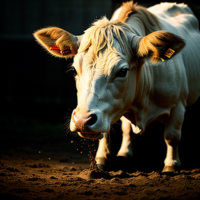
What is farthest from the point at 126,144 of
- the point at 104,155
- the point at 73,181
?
the point at 73,181

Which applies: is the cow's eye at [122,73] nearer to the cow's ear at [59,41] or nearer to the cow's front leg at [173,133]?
the cow's ear at [59,41]

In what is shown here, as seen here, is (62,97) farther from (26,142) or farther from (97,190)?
(97,190)

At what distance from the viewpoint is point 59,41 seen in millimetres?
Result: 3570

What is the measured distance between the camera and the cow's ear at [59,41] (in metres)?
3.57

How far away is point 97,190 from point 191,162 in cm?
265

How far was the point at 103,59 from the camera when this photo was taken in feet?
10.3

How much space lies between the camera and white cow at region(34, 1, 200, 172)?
3008mm

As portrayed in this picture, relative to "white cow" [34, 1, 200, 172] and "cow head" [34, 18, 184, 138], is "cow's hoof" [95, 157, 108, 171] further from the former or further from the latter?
"cow head" [34, 18, 184, 138]

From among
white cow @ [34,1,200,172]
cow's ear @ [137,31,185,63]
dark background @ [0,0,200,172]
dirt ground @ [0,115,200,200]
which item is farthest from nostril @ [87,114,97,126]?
dark background @ [0,0,200,172]

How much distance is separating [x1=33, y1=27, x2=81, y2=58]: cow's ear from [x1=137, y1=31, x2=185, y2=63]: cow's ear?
75cm

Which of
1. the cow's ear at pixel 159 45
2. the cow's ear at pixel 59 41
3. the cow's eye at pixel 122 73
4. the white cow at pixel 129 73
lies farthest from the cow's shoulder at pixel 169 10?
the cow's eye at pixel 122 73

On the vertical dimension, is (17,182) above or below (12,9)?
below

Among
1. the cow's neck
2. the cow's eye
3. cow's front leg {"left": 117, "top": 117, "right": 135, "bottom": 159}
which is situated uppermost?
the cow's eye

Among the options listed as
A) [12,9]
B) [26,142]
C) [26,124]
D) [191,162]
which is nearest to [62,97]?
[26,124]
